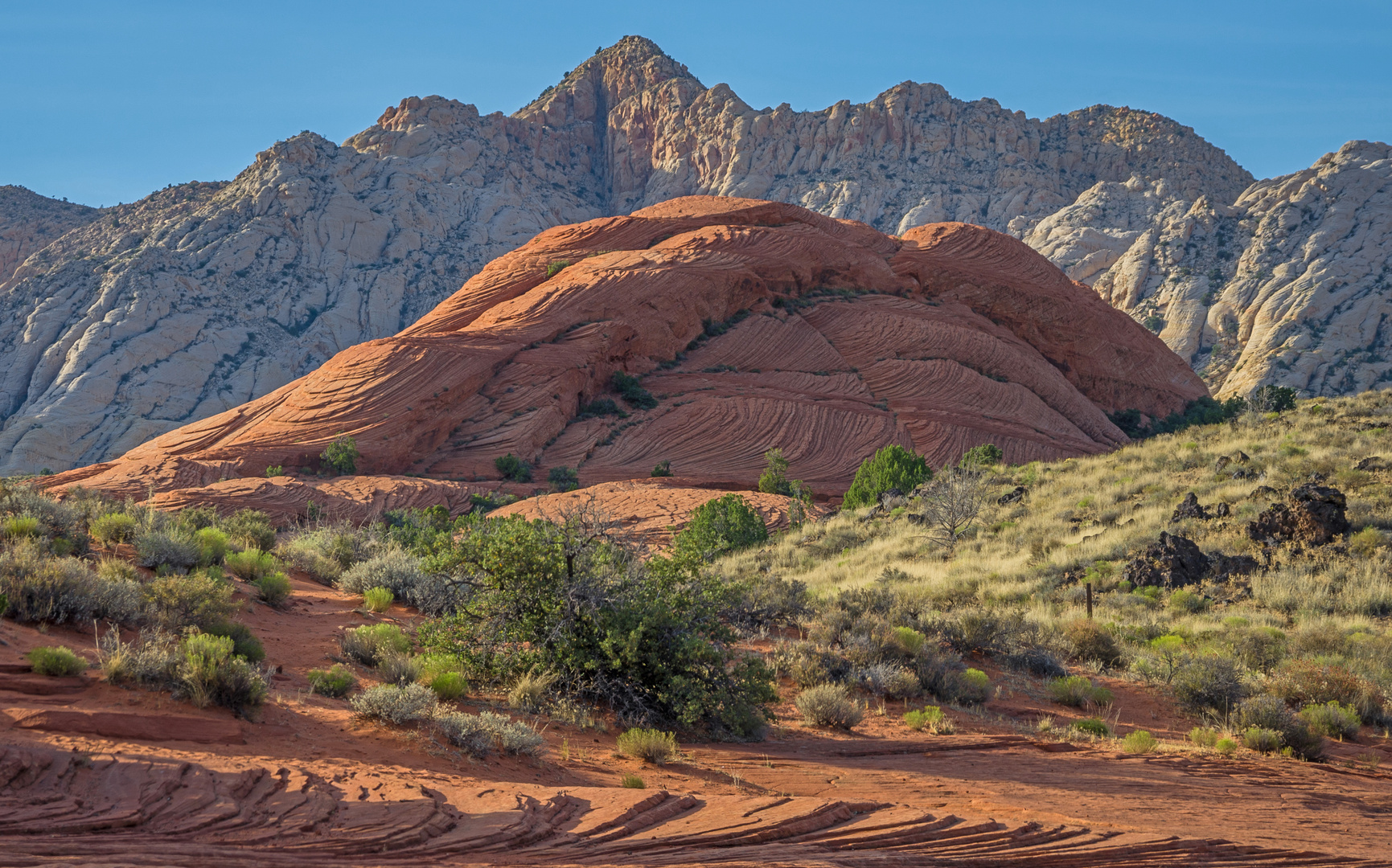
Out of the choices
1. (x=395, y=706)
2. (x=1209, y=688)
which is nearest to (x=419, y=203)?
(x=1209, y=688)

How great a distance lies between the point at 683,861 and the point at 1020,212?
108 m

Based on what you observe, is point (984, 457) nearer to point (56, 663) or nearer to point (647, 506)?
point (647, 506)

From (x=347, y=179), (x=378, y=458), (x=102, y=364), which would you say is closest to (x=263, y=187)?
(x=347, y=179)

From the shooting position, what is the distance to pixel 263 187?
290 ft

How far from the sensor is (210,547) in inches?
433

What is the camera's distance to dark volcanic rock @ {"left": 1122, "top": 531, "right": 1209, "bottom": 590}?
15.1 m

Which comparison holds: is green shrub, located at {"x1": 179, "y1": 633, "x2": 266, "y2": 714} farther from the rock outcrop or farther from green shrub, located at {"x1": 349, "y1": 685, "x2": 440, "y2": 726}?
the rock outcrop

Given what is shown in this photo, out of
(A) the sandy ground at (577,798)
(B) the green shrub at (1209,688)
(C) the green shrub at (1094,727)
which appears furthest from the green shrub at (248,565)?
(B) the green shrub at (1209,688)

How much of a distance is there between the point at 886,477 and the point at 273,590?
74.8ft

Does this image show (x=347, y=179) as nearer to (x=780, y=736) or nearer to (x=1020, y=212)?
(x=1020, y=212)

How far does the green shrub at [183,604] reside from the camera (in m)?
7.75

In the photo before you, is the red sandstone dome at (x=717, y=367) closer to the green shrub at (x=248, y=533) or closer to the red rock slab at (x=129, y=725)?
the green shrub at (x=248, y=533)

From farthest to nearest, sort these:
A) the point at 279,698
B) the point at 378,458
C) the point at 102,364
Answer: the point at 102,364, the point at 378,458, the point at 279,698

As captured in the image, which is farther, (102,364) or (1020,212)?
(1020,212)
